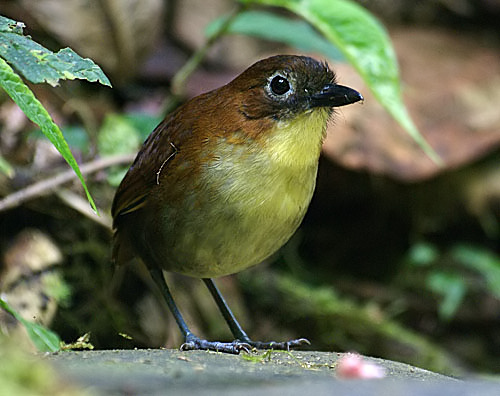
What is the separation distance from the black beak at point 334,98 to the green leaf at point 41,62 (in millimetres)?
1053

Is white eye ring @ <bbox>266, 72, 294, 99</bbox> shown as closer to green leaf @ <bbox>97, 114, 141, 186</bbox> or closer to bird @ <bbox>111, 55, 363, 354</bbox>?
bird @ <bbox>111, 55, 363, 354</bbox>

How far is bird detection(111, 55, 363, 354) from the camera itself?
2.82m

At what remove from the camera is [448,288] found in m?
5.46

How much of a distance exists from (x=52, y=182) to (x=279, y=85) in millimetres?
1750

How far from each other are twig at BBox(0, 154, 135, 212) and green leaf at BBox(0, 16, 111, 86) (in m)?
1.92

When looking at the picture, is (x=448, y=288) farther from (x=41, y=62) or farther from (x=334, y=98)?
(x=41, y=62)

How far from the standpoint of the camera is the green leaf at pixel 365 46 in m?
3.92

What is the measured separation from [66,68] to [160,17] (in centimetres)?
382

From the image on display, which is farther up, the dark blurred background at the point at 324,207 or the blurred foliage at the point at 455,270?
the dark blurred background at the point at 324,207

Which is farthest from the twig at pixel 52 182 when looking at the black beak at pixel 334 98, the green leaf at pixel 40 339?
the black beak at pixel 334 98

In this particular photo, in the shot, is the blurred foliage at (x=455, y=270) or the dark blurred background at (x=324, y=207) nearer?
the dark blurred background at (x=324, y=207)

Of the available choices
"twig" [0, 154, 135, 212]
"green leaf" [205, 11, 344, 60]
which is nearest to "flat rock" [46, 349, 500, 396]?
"twig" [0, 154, 135, 212]

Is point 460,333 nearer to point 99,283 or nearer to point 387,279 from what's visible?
point 387,279

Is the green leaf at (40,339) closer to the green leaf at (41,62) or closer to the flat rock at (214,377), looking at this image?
the flat rock at (214,377)
